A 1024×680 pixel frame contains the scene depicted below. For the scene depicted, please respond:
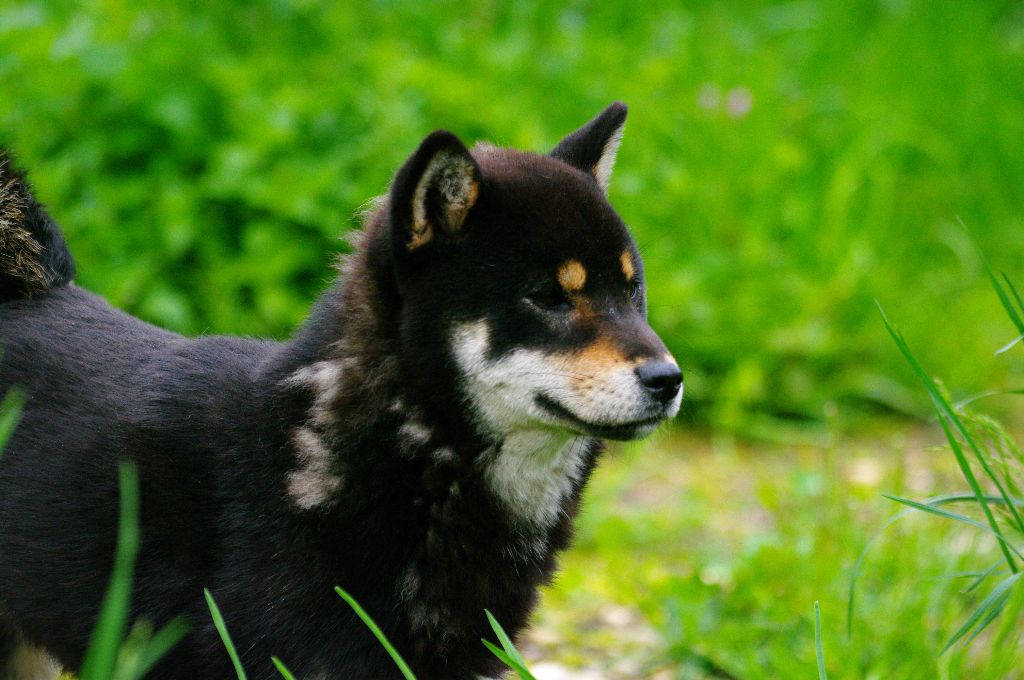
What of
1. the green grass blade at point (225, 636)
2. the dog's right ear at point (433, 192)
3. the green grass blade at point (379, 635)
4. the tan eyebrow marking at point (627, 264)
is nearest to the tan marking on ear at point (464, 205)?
the dog's right ear at point (433, 192)

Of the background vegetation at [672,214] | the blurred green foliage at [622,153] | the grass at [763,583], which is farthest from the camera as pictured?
the blurred green foliage at [622,153]

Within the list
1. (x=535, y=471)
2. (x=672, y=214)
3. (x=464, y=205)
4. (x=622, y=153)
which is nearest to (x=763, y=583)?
(x=535, y=471)

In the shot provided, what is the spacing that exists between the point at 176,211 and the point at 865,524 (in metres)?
3.05

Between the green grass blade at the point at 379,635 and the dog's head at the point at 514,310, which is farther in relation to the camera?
the dog's head at the point at 514,310

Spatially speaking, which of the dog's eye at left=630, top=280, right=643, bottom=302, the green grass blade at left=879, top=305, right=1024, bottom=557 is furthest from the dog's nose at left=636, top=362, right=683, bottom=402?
the green grass blade at left=879, top=305, right=1024, bottom=557

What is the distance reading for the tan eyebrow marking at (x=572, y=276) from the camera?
9.15 feet

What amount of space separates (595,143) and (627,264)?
18.6 inches

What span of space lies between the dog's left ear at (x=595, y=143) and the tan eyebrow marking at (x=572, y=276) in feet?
1.53

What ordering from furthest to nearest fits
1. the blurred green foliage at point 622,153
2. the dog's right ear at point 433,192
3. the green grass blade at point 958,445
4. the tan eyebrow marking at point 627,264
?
the blurred green foliage at point 622,153 < the tan eyebrow marking at point 627,264 < the dog's right ear at point 433,192 < the green grass blade at point 958,445

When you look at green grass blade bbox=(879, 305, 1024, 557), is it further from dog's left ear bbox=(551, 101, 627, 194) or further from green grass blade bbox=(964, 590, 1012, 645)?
dog's left ear bbox=(551, 101, 627, 194)

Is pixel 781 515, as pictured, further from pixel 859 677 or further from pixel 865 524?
pixel 859 677

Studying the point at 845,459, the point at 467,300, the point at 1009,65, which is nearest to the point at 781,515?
the point at 845,459

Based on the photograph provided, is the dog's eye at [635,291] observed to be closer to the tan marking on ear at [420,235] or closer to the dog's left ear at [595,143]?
the dog's left ear at [595,143]

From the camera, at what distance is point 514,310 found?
2752mm
